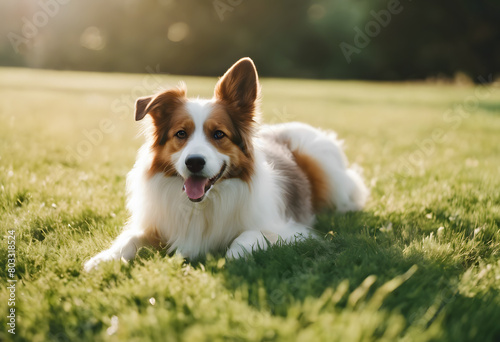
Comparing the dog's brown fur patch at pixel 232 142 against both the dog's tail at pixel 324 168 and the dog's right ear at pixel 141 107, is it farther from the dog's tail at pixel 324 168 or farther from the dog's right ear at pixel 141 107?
the dog's tail at pixel 324 168

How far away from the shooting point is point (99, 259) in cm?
320

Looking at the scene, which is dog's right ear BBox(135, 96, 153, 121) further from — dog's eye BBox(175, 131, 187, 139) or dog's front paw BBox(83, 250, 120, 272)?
dog's front paw BBox(83, 250, 120, 272)

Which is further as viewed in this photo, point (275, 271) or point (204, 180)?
point (204, 180)

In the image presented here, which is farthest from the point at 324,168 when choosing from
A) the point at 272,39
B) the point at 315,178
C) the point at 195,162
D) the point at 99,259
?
the point at 272,39

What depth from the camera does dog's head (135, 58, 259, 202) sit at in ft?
11.2

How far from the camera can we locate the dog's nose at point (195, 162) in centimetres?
327

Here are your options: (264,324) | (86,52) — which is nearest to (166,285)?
(264,324)

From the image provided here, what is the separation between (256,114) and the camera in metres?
3.96

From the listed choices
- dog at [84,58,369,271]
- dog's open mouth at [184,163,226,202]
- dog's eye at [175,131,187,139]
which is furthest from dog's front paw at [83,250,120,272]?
dog's eye at [175,131,187,139]

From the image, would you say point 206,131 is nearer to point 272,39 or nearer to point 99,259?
point 99,259

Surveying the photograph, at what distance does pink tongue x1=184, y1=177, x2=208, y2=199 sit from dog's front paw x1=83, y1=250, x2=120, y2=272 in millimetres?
737

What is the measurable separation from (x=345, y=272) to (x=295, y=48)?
132 ft

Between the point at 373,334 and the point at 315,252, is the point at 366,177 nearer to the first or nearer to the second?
the point at 315,252

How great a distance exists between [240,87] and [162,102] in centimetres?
70
